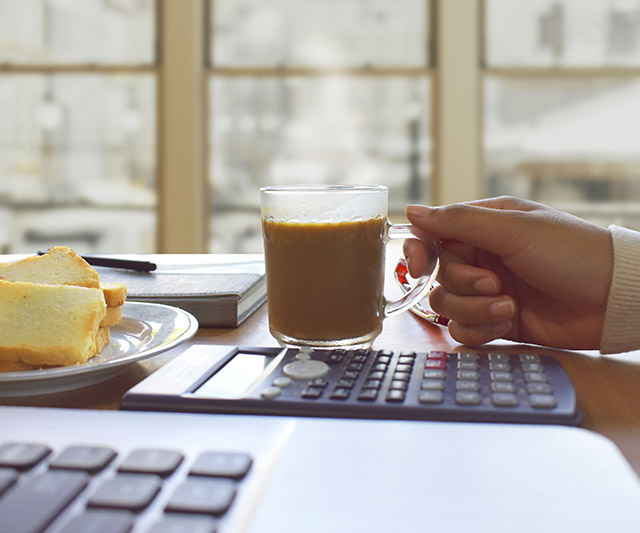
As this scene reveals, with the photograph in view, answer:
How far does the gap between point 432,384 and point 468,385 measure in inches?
0.9

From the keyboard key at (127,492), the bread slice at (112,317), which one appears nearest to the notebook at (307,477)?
the keyboard key at (127,492)

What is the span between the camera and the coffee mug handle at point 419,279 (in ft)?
2.04

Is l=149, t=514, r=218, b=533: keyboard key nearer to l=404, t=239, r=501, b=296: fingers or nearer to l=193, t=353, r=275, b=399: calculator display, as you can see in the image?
l=193, t=353, r=275, b=399: calculator display

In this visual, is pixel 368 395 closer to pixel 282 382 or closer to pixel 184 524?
pixel 282 382

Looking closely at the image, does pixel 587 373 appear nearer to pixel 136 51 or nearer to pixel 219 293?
pixel 219 293

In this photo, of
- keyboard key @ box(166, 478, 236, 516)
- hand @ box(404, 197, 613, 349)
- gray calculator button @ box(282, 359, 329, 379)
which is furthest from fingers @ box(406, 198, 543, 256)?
keyboard key @ box(166, 478, 236, 516)

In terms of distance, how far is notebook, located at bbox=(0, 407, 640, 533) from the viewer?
24cm

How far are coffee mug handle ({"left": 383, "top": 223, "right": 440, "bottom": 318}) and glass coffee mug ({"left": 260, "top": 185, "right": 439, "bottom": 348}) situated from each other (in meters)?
0.02

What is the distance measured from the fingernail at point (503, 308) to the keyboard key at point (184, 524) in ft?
1.40

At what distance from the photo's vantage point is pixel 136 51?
11.9ft

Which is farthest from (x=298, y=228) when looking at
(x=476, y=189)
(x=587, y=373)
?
(x=476, y=189)

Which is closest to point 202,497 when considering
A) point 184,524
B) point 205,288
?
point 184,524

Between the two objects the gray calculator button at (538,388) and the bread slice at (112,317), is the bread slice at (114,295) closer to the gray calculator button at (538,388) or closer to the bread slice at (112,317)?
the bread slice at (112,317)

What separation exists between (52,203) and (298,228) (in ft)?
11.7
